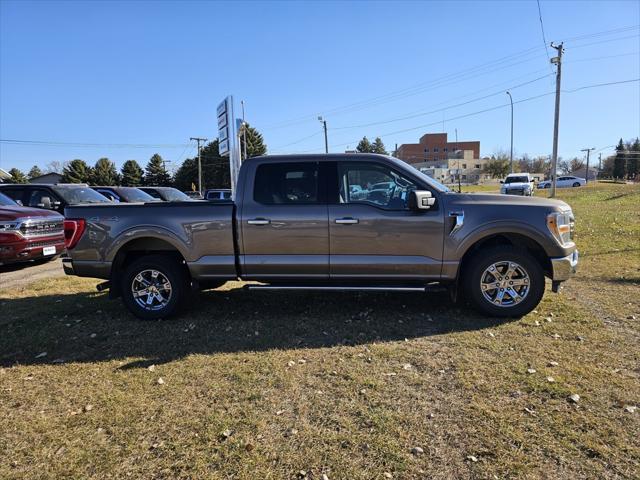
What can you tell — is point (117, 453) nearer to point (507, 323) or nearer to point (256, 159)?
point (256, 159)

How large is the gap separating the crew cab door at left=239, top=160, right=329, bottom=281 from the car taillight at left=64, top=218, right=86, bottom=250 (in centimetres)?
199

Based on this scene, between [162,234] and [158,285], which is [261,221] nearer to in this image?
[162,234]

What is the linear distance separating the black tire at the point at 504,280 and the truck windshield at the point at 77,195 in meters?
10.5

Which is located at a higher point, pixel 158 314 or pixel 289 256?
pixel 289 256

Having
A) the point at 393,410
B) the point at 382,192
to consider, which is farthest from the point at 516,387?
the point at 382,192

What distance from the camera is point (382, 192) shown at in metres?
5.21

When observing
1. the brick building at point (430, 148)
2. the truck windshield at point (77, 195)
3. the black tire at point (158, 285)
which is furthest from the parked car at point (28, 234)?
the brick building at point (430, 148)

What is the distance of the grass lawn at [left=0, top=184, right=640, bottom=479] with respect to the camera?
272cm

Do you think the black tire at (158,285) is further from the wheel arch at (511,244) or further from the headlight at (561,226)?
the headlight at (561,226)

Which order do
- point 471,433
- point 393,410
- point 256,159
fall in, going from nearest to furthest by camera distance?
point 471,433 < point 393,410 < point 256,159

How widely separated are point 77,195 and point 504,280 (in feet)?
37.2

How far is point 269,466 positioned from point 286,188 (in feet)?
10.8

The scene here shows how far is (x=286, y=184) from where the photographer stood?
17.6ft

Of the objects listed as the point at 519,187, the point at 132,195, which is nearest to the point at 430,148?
the point at 519,187
